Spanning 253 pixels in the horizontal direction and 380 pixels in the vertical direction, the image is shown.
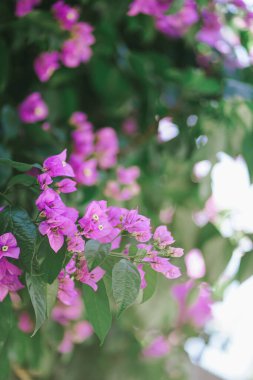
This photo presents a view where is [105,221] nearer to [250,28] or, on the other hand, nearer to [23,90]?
[23,90]

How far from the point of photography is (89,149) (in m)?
1.02

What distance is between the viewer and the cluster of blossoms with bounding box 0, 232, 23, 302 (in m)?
0.44

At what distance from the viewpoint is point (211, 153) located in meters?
1.04

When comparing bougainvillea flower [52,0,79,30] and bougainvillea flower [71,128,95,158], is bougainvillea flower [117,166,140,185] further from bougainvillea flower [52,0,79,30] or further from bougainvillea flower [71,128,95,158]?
bougainvillea flower [52,0,79,30]

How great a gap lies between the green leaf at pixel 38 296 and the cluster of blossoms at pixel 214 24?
1.94 ft

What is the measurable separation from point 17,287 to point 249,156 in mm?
591

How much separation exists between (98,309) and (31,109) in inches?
21.2

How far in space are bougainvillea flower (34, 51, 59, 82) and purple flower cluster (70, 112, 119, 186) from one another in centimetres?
10

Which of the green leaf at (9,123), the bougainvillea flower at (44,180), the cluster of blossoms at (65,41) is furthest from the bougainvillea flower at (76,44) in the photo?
the bougainvillea flower at (44,180)

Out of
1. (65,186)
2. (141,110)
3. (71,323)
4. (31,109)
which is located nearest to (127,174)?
(141,110)

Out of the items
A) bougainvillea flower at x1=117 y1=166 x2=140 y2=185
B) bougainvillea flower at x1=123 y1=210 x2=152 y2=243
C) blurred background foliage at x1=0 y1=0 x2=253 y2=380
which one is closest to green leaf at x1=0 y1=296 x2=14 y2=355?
bougainvillea flower at x1=123 y1=210 x2=152 y2=243

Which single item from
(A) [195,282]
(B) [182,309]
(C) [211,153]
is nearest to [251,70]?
(C) [211,153]

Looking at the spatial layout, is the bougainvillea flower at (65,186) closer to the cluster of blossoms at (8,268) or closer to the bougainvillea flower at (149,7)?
the cluster of blossoms at (8,268)

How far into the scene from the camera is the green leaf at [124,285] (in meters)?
0.44
